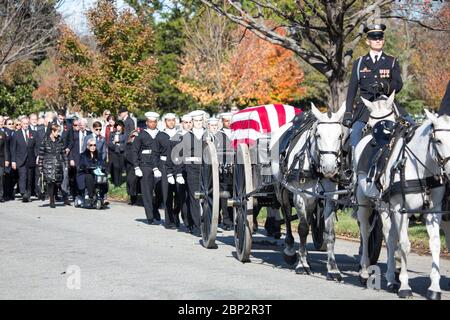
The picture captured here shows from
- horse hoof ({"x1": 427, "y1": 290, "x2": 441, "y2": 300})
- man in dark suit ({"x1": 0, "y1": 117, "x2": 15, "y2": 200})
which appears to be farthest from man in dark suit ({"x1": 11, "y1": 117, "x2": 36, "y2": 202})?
horse hoof ({"x1": 427, "y1": 290, "x2": 441, "y2": 300})

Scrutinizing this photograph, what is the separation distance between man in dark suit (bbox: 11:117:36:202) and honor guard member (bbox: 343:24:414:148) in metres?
15.3

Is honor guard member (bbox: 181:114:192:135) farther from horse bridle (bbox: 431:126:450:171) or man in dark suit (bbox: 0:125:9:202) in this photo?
horse bridle (bbox: 431:126:450:171)

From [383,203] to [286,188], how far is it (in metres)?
2.18

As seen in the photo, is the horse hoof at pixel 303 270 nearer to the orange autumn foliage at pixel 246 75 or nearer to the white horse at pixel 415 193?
the white horse at pixel 415 193

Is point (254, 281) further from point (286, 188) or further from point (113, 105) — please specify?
point (113, 105)

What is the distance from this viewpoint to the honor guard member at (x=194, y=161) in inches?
693

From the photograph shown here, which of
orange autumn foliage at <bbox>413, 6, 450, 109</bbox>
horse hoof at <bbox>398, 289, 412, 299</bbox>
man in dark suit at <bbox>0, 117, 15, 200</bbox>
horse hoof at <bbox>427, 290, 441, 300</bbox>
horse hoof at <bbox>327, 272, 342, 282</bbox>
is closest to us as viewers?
horse hoof at <bbox>427, 290, 441, 300</bbox>

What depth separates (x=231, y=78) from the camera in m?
44.9

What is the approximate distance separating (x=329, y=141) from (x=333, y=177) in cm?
72

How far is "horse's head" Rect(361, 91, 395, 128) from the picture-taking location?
36.6 ft

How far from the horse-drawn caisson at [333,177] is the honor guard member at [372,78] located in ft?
0.78

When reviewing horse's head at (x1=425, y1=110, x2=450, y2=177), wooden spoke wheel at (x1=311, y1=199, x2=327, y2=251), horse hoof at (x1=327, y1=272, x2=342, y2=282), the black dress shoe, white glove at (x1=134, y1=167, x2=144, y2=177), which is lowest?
the black dress shoe

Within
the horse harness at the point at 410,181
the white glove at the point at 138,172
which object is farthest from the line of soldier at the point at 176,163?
the horse harness at the point at 410,181
